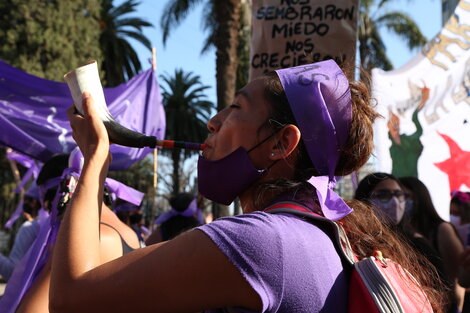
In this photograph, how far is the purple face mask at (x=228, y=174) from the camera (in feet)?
5.61

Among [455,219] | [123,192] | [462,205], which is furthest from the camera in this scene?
[455,219]

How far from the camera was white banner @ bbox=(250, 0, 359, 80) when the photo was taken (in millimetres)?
4750

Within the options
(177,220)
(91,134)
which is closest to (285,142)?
(91,134)

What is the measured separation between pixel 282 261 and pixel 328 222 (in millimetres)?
246

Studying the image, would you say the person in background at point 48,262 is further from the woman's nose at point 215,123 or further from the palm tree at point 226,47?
the palm tree at point 226,47

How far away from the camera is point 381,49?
2770 cm

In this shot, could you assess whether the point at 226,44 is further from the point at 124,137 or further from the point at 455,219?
the point at 124,137

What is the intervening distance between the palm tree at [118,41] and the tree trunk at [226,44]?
19364 millimetres

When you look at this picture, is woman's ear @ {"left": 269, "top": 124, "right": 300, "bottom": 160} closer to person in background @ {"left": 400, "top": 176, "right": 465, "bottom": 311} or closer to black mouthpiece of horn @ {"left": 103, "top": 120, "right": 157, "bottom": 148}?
black mouthpiece of horn @ {"left": 103, "top": 120, "right": 157, "bottom": 148}

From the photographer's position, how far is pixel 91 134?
1.60 metres

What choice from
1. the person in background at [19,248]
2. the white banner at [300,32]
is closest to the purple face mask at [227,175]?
the person in background at [19,248]

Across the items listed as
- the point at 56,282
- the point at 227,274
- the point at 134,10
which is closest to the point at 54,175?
the point at 56,282

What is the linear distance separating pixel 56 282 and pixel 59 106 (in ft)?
17.0

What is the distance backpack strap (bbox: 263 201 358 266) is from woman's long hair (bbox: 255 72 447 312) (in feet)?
0.28
